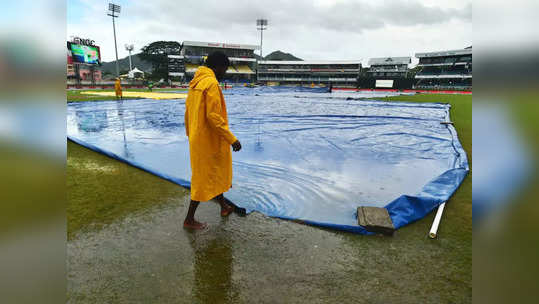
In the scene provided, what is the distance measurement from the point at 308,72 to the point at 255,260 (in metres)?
63.3

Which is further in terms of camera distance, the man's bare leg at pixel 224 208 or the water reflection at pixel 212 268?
the man's bare leg at pixel 224 208

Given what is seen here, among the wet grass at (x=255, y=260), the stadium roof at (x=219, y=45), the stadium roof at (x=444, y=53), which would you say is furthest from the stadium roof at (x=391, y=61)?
the wet grass at (x=255, y=260)

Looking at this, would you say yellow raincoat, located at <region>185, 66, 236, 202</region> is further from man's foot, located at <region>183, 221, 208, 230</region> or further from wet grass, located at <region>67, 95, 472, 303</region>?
wet grass, located at <region>67, 95, 472, 303</region>

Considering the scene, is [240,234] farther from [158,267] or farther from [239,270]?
[158,267]

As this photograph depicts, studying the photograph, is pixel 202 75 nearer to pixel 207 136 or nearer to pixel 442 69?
pixel 207 136

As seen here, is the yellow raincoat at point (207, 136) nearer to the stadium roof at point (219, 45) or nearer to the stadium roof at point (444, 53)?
the stadium roof at point (444, 53)

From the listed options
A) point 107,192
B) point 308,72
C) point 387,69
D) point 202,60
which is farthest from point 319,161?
point 387,69

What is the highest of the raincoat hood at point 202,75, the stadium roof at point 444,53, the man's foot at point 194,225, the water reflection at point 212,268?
the stadium roof at point 444,53

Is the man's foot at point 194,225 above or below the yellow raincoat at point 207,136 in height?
below

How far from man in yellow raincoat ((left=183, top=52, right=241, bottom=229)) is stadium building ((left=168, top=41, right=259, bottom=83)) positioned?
53222mm

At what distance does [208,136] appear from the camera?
2.59 m

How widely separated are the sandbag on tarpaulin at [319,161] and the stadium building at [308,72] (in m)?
53.1

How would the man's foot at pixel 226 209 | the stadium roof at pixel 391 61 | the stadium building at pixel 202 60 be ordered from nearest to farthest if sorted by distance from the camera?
the man's foot at pixel 226 209 → the stadium building at pixel 202 60 → the stadium roof at pixel 391 61

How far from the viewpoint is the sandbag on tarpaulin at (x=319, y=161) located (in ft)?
10.0
